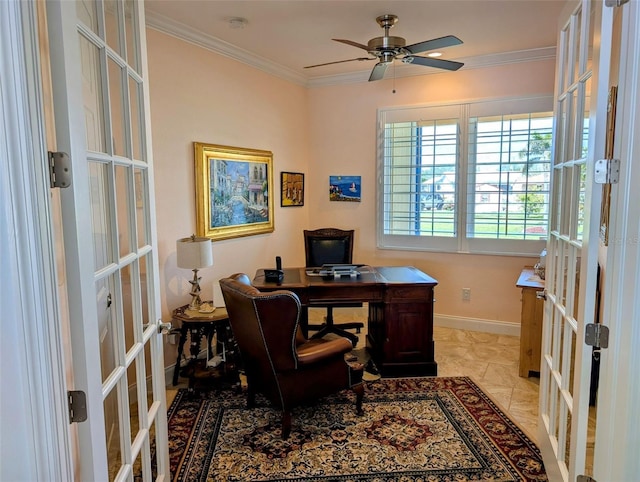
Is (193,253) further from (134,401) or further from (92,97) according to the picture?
(92,97)

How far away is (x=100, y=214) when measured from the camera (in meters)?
1.46

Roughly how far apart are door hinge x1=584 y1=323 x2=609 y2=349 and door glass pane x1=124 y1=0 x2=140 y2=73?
78.8 inches

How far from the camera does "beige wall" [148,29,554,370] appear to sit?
3.61 metres

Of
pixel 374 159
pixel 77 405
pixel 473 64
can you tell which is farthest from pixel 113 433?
pixel 473 64

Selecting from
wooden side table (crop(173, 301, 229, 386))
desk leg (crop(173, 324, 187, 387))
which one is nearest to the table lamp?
wooden side table (crop(173, 301, 229, 386))

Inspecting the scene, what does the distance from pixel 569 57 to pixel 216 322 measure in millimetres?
2739

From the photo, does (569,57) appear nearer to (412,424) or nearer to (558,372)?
(558,372)

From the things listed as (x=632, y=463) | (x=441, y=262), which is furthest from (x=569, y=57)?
(x=441, y=262)

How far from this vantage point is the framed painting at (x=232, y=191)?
3.91m

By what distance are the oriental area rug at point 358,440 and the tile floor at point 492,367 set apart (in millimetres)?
129

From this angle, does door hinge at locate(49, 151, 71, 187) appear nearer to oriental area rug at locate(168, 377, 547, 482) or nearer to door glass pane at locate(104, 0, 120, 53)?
door glass pane at locate(104, 0, 120, 53)

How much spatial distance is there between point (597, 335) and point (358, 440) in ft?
A: 5.39

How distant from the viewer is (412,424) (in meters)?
2.93

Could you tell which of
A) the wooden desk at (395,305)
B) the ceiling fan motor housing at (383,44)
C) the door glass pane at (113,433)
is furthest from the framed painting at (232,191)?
the door glass pane at (113,433)
